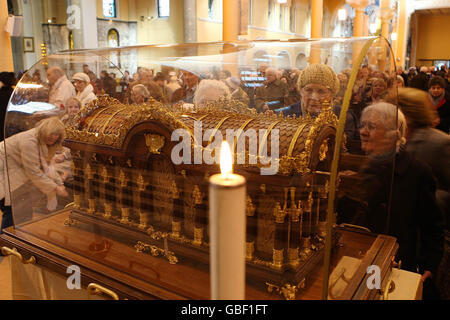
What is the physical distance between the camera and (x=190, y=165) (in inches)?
54.4

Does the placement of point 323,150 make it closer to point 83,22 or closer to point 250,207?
point 250,207

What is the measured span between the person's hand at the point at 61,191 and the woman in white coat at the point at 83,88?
17.7 inches

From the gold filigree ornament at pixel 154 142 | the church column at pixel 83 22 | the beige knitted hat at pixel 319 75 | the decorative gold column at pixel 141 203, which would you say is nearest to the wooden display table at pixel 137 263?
the decorative gold column at pixel 141 203

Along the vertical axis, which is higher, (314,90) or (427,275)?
(314,90)

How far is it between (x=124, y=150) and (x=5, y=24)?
4.34 m

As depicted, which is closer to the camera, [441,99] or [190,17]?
[441,99]

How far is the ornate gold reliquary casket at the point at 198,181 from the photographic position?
1282 millimetres

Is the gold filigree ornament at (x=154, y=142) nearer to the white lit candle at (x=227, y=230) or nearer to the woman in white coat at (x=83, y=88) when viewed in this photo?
the woman in white coat at (x=83, y=88)

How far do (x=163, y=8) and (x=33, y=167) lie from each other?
49.3ft

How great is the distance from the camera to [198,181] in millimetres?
1378

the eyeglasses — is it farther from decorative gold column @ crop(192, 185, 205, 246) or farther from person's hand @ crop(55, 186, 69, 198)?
person's hand @ crop(55, 186, 69, 198)

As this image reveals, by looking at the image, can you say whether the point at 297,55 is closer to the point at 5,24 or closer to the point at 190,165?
the point at 190,165

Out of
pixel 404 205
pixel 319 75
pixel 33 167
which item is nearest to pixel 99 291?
pixel 33 167

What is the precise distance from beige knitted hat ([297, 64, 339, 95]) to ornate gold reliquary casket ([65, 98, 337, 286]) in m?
0.24
